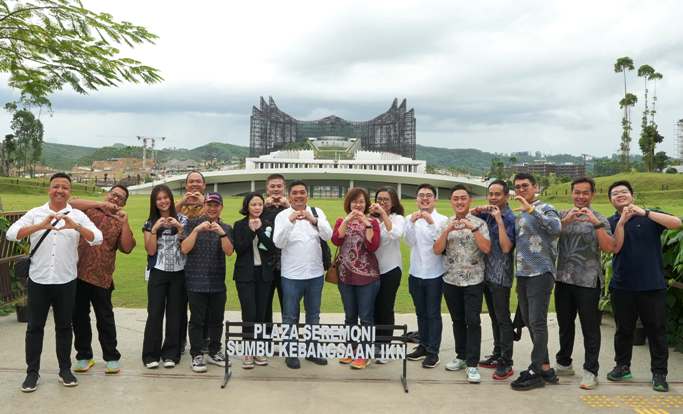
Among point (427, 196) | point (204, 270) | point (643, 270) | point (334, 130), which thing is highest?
point (334, 130)

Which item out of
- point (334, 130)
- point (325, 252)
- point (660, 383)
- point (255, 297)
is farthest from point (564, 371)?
point (334, 130)

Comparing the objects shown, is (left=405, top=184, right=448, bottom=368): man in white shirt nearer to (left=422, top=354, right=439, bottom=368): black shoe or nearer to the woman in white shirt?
(left=422, top=354, right=439, bottom=368): black shoe

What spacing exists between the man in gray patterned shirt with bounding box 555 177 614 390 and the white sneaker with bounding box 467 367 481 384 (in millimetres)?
797

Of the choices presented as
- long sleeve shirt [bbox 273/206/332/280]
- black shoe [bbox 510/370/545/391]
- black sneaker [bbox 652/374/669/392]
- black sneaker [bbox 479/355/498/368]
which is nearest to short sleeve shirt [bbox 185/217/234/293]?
long sleeve shirt [bbox 273/206/332/280]

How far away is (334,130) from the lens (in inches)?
5463

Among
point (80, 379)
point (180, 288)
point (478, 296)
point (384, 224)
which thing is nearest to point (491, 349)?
point (478, 296)

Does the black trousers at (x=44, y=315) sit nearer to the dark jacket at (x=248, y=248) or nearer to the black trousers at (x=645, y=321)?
the dark jacket at (x=248, y=248)

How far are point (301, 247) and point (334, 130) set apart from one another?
135 meters

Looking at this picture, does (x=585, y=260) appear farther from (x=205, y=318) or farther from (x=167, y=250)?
(x=167, y=250)

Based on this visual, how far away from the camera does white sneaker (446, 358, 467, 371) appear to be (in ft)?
15.7

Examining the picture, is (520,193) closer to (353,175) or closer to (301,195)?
(301,195)

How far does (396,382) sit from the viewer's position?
4480 mm

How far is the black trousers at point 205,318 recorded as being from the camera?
4.72 meters

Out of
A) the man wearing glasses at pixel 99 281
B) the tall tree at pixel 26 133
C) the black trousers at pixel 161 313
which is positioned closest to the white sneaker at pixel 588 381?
the black trousers at pixel 161 313
